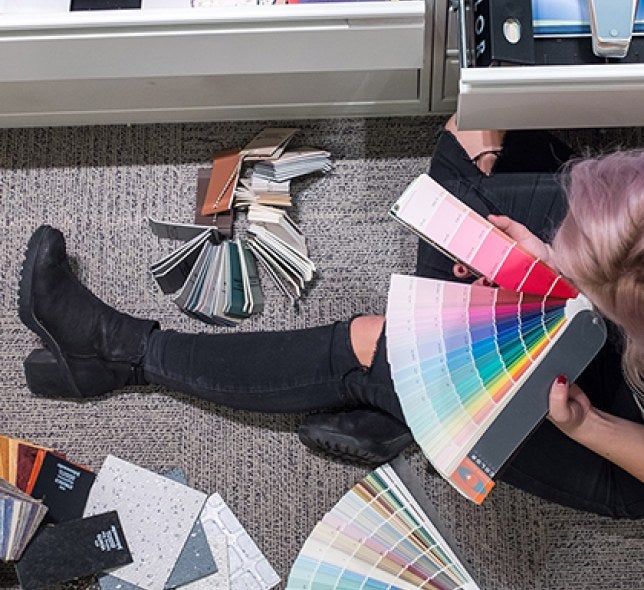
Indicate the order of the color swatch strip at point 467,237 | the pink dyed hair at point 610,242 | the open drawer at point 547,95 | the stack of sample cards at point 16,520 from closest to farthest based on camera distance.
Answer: the pink dyed hair at point 610,242 < the open drawer at point 547,95 < the color swatch strip at point 467,237 < the stack of sample cards at point 16,520

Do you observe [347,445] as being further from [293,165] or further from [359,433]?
[293,165]

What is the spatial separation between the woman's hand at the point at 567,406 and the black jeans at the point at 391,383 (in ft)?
0.29

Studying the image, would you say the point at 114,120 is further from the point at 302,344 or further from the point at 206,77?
the point at 302,344

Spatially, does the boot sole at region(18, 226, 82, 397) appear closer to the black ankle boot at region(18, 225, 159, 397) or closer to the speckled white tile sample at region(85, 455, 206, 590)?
the black ankle boot at region(18, 225, 159, 397)

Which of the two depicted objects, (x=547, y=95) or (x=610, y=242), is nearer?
(x=610, y=242)

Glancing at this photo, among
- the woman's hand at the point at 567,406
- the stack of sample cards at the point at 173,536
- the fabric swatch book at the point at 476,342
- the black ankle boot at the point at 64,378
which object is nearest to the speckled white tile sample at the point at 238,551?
the stack of sample cards at the point at 173,536

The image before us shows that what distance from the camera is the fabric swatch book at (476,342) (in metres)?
1.15

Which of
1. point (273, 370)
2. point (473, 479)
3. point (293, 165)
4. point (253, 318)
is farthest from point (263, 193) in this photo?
point (473, 479)

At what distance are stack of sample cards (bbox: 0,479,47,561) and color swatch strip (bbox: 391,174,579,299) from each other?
82 centimetres

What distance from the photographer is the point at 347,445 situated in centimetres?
152

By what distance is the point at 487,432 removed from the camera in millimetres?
1164

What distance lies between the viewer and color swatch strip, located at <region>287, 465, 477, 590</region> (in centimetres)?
151

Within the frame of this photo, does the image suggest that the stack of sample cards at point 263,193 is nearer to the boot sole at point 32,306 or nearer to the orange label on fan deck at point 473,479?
the boot sole at point 32,306

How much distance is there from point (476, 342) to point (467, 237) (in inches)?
5.9
